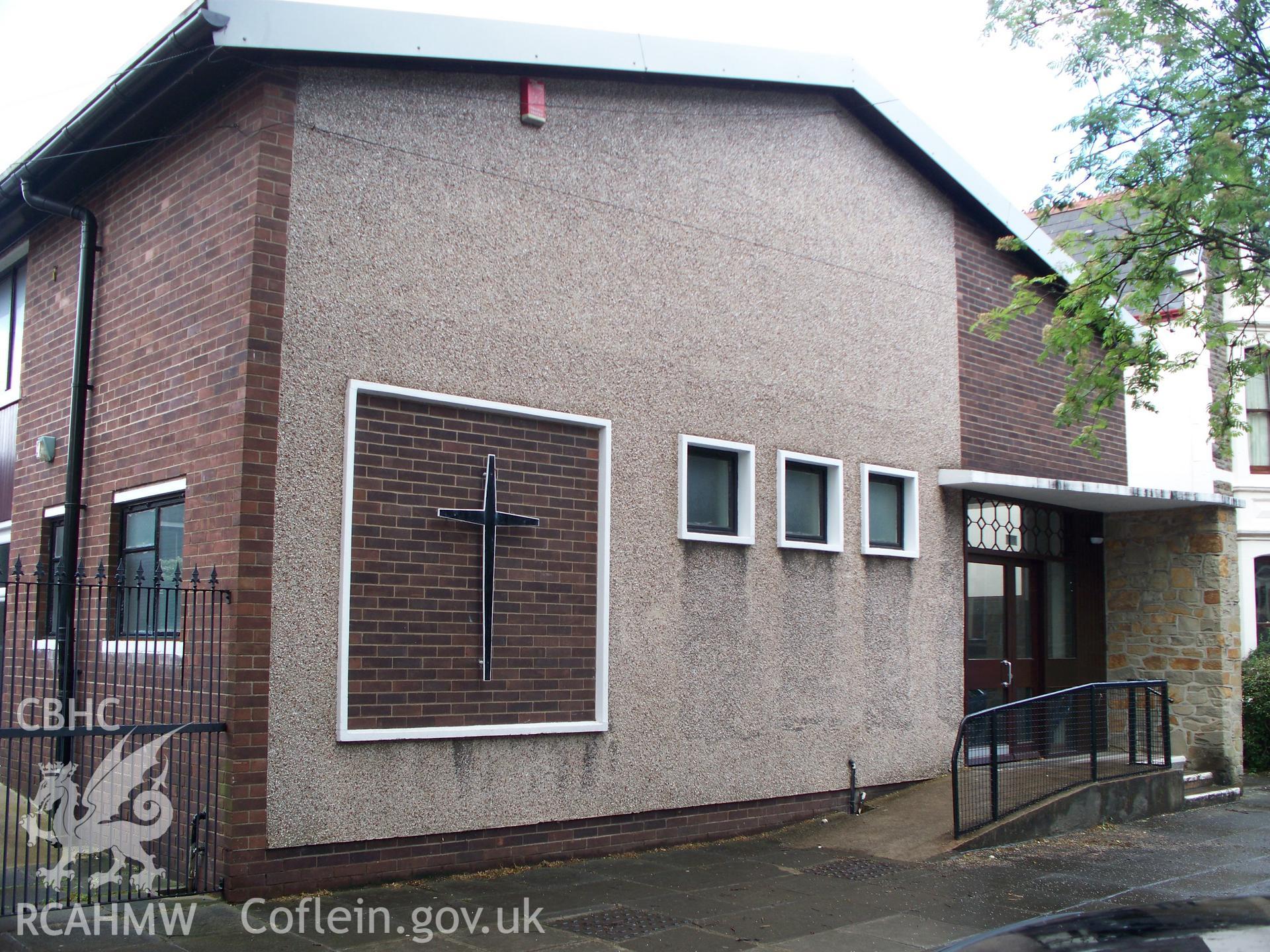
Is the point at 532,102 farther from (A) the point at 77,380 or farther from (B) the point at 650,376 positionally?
(A) the point at 77,380

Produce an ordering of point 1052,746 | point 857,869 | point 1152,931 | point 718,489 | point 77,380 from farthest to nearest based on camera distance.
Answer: point 1052,746, point 718,489, point 77,380, point 857,869, point 1152,931

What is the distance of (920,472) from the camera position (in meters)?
11.5

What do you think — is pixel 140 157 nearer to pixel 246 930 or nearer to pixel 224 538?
pixel 224 538

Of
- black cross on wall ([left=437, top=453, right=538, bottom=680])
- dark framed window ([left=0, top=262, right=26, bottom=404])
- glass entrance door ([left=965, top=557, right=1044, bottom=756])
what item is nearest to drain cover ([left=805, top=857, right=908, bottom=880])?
black cross on wall ([left=437, top=453, right=538, bottom=680])

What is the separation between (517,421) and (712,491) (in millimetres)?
2072

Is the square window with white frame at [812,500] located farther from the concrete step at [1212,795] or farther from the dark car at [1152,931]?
the dark car at [1152,931]

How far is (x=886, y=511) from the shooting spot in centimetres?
1127

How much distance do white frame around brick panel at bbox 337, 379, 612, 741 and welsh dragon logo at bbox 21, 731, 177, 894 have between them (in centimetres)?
120

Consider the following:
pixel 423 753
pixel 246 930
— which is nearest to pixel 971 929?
pixel 423 753

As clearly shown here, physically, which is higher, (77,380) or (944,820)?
(77,380)

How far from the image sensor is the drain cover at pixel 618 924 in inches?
263

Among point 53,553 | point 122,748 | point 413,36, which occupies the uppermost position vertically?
point 413,36

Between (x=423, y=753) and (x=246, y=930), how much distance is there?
166 centimetres

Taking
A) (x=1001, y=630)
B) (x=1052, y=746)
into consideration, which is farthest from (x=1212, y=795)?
(x=1052, y=746)
